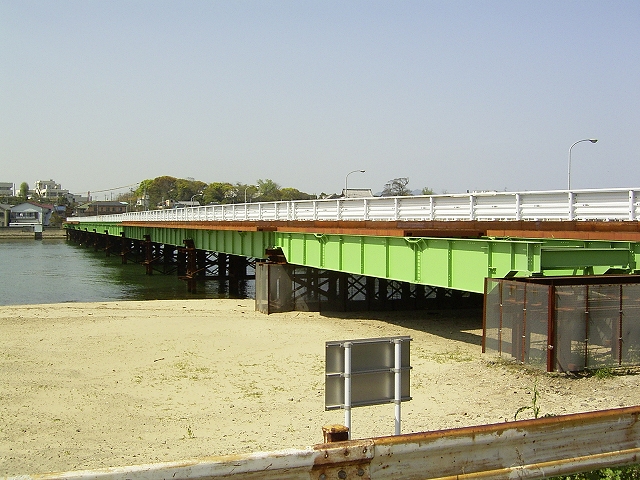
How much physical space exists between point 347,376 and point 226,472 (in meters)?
2.23

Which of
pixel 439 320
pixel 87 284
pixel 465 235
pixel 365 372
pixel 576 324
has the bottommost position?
pixel 87 284

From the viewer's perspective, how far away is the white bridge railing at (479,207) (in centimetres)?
1750

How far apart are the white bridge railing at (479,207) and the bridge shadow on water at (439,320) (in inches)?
165

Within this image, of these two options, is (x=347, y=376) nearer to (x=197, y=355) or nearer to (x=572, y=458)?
(x=572, y=458)

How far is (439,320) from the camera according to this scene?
28422 millimetres

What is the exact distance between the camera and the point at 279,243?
33.1m

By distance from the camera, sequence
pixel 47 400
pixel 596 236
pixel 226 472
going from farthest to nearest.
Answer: pixel 596 236, pixel 47 400, pixel 226 472

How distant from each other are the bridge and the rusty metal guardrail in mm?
11006

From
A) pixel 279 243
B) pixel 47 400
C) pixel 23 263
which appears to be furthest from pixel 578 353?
pixel 23 263

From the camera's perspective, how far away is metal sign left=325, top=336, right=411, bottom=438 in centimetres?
731

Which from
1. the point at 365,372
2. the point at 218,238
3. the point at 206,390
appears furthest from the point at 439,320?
the point at 365,372

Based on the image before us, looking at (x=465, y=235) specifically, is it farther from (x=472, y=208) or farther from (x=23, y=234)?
(x=23, y=234)

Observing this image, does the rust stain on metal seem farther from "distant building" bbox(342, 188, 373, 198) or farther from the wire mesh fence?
"distant building" bbox(342, 188, 373, 198)

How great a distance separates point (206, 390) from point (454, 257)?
8.93 m
